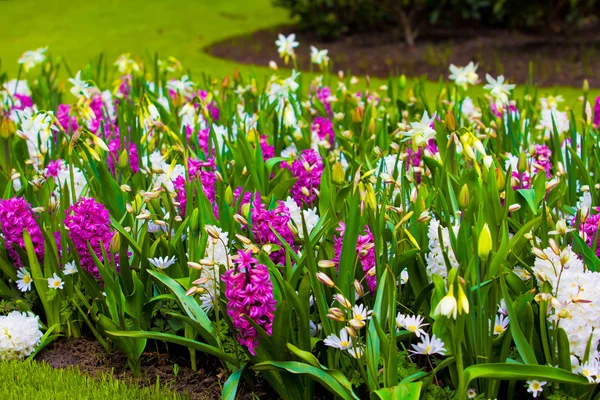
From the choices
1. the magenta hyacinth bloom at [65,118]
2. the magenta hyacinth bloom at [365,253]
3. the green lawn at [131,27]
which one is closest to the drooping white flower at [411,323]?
the magenta hyacinth bloom at [365,253]

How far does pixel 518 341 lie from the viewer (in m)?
1.98

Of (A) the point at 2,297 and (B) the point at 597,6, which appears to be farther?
(B) the point at 597,6

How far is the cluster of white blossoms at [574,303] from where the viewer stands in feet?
6.51

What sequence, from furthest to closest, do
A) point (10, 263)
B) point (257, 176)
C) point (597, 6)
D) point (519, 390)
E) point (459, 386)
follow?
1. point (597, 6)
2. point (257, 176)
3. point (10, 263)
4. point (519, 390)
5. point (459, 386)

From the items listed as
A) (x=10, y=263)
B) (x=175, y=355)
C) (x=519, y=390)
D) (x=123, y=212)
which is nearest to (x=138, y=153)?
(x=123, y=212)

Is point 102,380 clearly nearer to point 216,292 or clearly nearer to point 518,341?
point 216,292

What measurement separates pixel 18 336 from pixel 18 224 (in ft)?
1.24

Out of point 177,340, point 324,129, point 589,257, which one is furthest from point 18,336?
point 324,129

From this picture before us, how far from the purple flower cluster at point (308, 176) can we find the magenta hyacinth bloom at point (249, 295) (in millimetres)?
920

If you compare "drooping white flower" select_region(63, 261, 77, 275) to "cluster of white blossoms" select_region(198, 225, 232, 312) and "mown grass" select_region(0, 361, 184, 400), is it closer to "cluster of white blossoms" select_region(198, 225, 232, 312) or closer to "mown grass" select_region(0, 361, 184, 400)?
"mown grass" select_region(0, 361, 184, 400)

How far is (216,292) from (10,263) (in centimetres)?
95

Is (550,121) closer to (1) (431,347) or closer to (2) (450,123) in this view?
(2) (450,123)

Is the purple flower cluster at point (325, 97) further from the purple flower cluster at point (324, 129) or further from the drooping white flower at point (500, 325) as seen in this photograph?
the drooping white flower at point (500, 325)

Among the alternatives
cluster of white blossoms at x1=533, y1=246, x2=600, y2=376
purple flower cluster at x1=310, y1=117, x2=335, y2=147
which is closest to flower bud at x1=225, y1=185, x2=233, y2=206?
cluster of white blossoms at x1=533, y1=246, x2=600, y2=376
